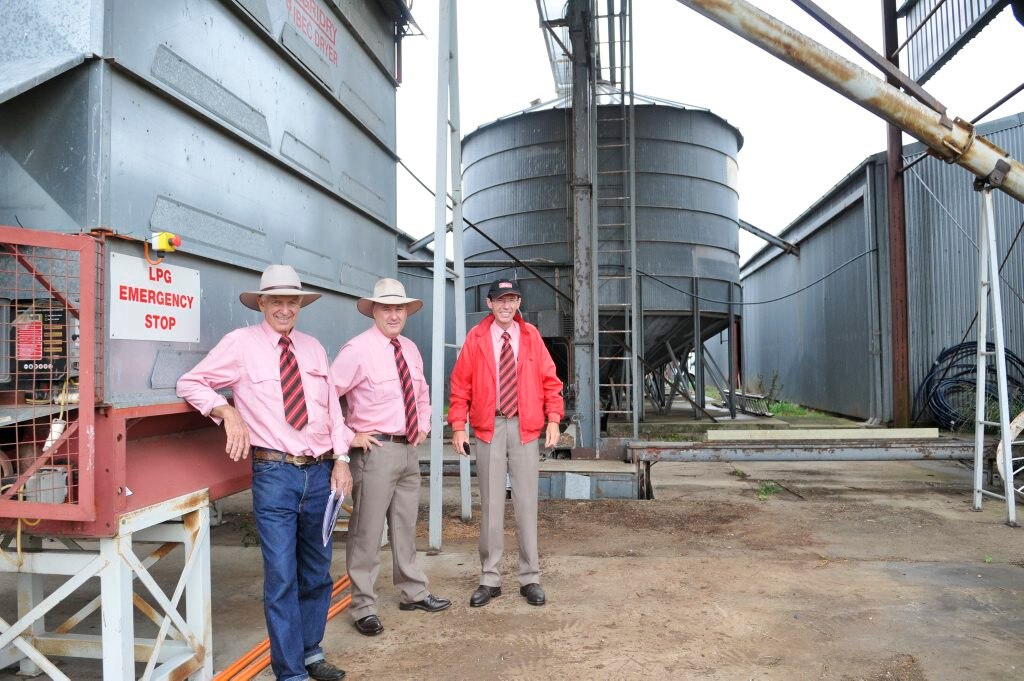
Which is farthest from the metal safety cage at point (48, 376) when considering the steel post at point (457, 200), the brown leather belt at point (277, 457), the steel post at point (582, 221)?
the steel post at point (582, 221)

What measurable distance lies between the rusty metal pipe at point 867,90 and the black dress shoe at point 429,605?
422 centimetres

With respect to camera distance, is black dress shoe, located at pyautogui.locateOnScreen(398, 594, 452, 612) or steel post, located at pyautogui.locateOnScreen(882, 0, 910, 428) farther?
steel post, located at pyautogui.locateOnScreen(882, 0, 910, 428)

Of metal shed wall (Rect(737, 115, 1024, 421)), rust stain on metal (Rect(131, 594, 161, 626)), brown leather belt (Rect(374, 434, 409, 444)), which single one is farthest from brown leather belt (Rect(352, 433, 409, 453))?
metal shed wall (Rect(737, 115, 1024, 421))

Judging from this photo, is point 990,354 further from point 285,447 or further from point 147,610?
point 147,610

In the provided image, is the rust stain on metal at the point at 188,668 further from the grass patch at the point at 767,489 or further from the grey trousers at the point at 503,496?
the grass patch at the point at 767,489

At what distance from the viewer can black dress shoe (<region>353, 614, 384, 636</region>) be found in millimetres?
3574

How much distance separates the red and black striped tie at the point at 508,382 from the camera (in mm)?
4078

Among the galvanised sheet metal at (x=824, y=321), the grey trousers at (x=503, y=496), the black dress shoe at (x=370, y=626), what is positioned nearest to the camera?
the black dress shoe at (x=370, y=626)

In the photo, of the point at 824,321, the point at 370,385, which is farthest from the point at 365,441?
the point at 824,321

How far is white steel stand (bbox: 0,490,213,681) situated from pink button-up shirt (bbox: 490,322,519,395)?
5.69 ft

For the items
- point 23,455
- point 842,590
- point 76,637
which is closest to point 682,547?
point 842,590

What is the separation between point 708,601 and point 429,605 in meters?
1.61

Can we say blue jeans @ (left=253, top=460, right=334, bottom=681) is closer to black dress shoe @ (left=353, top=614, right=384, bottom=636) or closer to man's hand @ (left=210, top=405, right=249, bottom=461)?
man's hand @ (left=210, top=405, right=249, bottom=461)

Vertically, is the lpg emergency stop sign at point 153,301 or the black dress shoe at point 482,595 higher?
the lpg emergency stop sign at point 153,301
